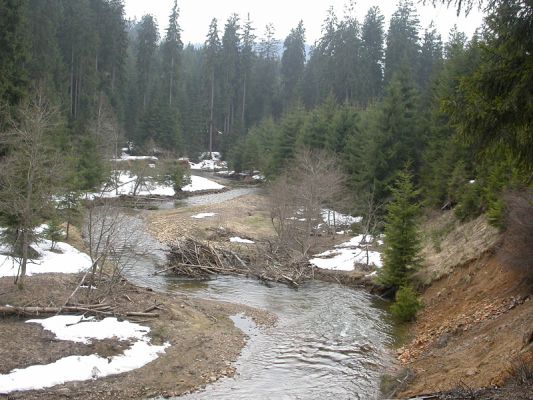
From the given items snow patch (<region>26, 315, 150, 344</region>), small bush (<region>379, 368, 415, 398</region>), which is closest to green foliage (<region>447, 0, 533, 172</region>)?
small bush (<region>379, 368, 415, 398</region>)

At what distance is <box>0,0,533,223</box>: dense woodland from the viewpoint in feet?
28.2

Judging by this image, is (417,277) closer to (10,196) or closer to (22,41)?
(10,196)

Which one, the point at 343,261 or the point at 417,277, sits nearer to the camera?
the point at 417,277

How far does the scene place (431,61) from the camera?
77562 mm

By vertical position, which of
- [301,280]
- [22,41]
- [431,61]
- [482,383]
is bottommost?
[301,280]

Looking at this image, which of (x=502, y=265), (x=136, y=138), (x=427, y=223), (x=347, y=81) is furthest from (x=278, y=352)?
(x=347, y=81)

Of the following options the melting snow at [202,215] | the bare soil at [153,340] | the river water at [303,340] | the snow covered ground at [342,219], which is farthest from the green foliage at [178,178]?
the bare soil at [153,340]

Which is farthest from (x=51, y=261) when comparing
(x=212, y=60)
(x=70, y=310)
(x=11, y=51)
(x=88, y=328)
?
(x=212, y=60)

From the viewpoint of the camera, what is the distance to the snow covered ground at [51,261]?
1902 centimetres

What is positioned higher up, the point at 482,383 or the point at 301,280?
the point at 482,383

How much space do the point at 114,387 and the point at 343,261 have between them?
16.4 m

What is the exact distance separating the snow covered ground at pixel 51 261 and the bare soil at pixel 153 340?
2.97ft

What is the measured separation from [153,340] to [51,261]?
29.5 ft

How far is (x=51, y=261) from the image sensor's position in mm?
21109
